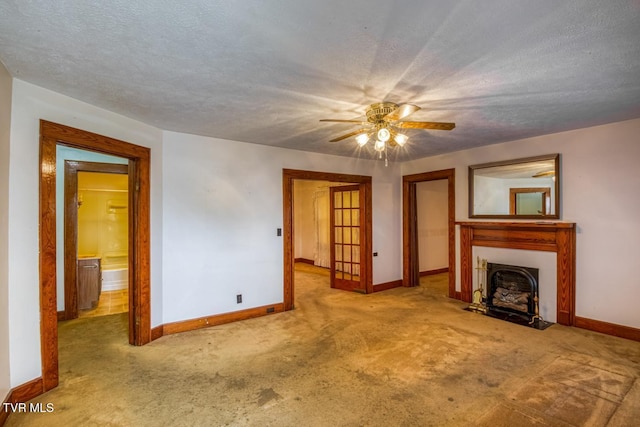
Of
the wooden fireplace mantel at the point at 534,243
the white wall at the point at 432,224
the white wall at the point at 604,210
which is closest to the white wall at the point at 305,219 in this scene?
the white wall at the point at 432,224

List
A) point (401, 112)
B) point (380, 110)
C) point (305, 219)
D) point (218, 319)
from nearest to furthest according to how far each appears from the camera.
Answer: point (401, 112)
point (380, 110)
point (218, 319)
point (305, 219)

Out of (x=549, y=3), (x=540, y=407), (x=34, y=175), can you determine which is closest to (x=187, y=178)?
(x=34, y=175)

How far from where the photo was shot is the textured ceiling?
1.48 meters

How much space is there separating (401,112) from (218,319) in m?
3.23

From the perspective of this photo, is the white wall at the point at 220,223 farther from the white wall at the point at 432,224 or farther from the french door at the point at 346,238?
the white wall at the point at 432,224

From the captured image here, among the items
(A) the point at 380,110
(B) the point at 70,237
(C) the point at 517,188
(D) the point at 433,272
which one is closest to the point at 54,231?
(B) the point at 70,237

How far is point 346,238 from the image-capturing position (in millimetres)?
5793

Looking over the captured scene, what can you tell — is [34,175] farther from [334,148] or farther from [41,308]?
[334,148]

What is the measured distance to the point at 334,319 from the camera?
4031 millimetres

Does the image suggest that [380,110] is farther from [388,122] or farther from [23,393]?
[23,393]

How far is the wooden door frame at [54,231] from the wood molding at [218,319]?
31 cm

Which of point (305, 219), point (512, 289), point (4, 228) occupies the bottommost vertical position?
point (512, 289)

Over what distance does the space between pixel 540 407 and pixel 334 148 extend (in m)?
3.57

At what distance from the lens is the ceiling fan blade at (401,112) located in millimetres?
2331
